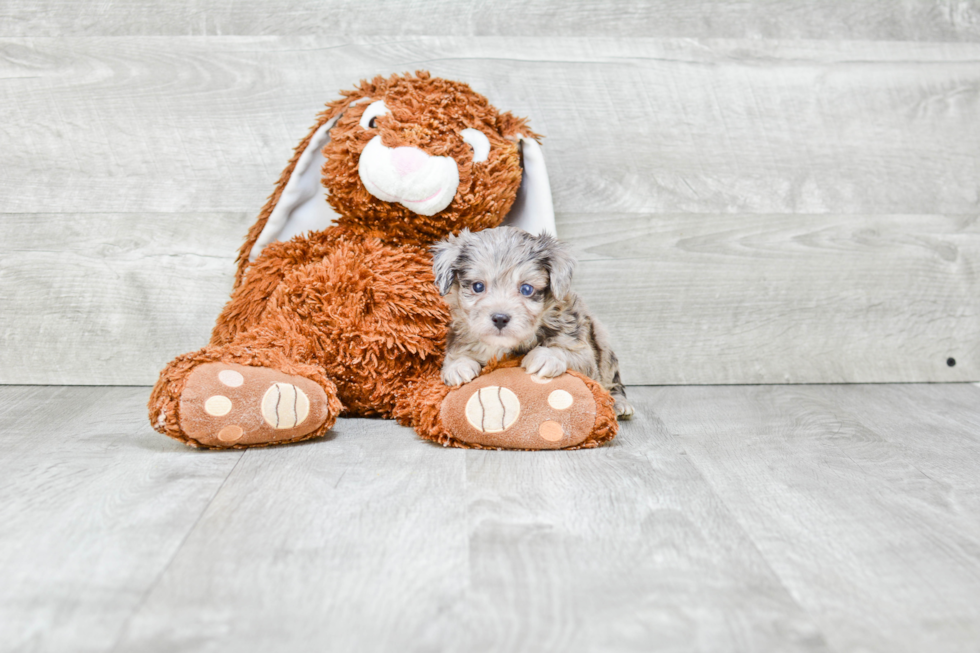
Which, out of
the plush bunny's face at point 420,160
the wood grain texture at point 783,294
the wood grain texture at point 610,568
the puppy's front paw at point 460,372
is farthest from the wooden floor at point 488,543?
the wood grain texture at point 783,294

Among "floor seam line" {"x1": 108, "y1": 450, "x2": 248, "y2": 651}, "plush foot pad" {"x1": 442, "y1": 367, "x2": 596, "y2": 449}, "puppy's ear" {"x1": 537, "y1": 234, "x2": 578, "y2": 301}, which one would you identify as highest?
"puppy's ear" {"x1": 537, "y1": 234, "x2": 578, "y2": 301}

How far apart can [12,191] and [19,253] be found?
160mm

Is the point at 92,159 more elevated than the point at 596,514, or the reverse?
the point at 92,159

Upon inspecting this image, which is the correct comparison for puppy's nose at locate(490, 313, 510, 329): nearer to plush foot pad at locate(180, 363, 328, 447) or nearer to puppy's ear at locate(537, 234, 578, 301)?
puppy's ear at locate(537, 234, 578, 301)

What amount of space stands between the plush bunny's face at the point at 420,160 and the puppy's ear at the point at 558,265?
0.21 meters

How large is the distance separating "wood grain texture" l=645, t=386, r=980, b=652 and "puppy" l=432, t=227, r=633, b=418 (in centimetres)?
33

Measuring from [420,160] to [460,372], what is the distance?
43 centimetres

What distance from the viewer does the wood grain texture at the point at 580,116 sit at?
213 cm

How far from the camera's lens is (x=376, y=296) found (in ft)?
5.72

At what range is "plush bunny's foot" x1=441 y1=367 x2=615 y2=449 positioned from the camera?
1560mm

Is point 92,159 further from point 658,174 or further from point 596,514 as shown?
point 596,514

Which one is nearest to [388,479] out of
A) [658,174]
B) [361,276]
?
[361,276]

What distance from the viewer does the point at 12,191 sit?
7.06 ft

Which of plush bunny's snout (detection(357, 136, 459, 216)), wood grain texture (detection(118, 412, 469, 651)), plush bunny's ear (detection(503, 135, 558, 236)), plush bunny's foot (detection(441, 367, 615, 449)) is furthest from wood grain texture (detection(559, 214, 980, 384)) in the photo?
wood grain texture (detection(118, 412, 469, 651))
